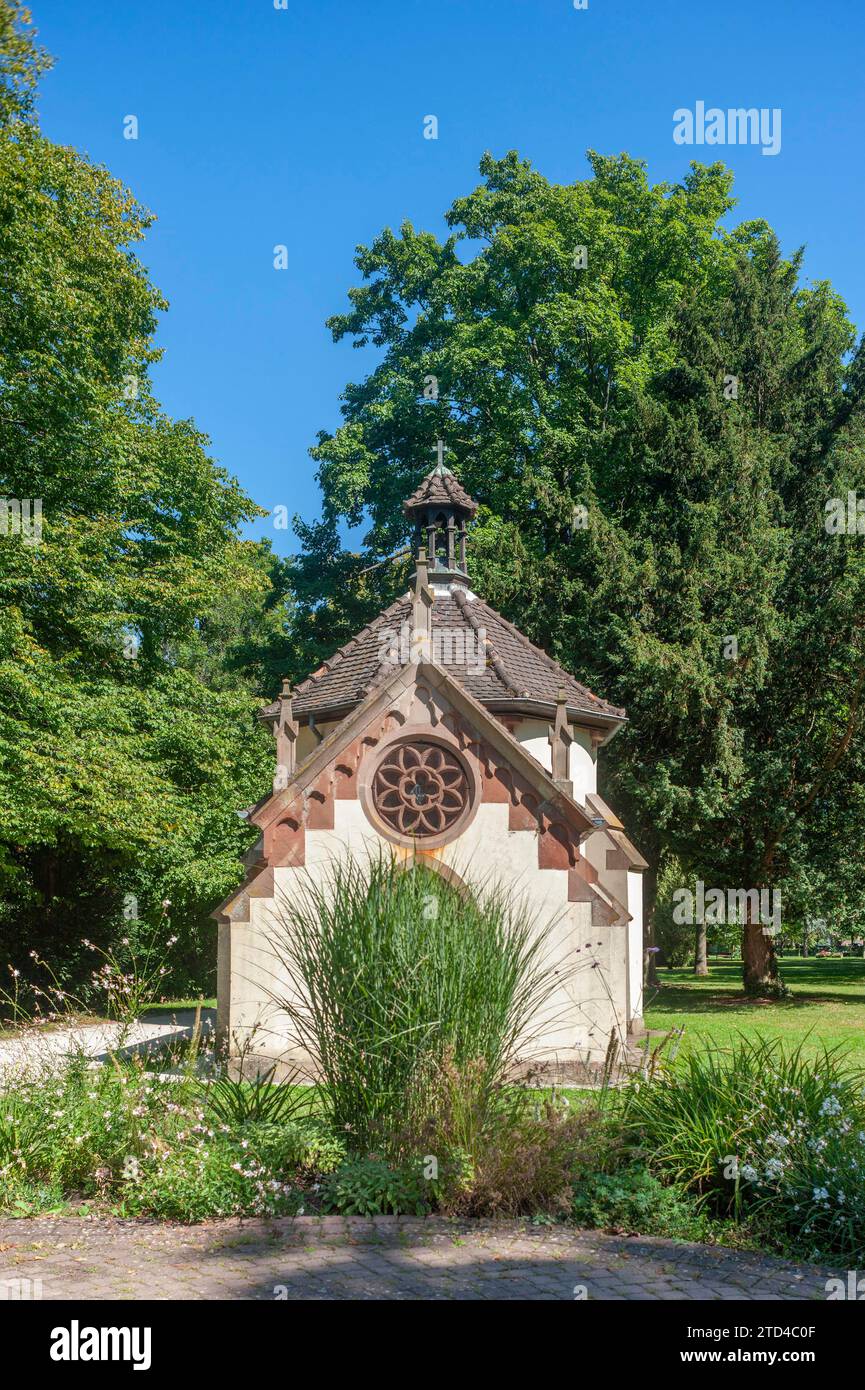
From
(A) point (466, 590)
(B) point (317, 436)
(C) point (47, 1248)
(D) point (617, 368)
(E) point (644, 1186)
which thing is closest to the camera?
(C) point (47, 1248)

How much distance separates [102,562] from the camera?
2288cm

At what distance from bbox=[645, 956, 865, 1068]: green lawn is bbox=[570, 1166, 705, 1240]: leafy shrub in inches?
343

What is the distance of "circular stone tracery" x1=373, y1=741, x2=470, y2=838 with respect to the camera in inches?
608

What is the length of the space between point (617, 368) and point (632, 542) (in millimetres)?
6682

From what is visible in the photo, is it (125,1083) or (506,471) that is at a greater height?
(506,471)

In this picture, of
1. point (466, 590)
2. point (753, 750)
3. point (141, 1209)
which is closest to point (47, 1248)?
point (141, 1209)

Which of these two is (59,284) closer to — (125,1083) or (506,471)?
(506,471)

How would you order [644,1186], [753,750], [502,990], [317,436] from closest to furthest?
1. [644,1186]
2. [502,990]
3. [753,750]
4. [317,436]

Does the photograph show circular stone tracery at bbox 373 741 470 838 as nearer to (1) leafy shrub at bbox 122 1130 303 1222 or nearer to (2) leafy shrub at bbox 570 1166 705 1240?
(1) leafy shrub at bbox 122 1130 303 1222

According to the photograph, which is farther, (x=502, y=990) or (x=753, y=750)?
(x=753, y=750)

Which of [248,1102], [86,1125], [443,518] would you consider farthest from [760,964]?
[86,1125]

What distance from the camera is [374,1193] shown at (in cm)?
736

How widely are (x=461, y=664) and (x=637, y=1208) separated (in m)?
12.5

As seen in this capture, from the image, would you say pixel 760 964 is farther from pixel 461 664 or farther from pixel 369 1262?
pixel 369 1262
